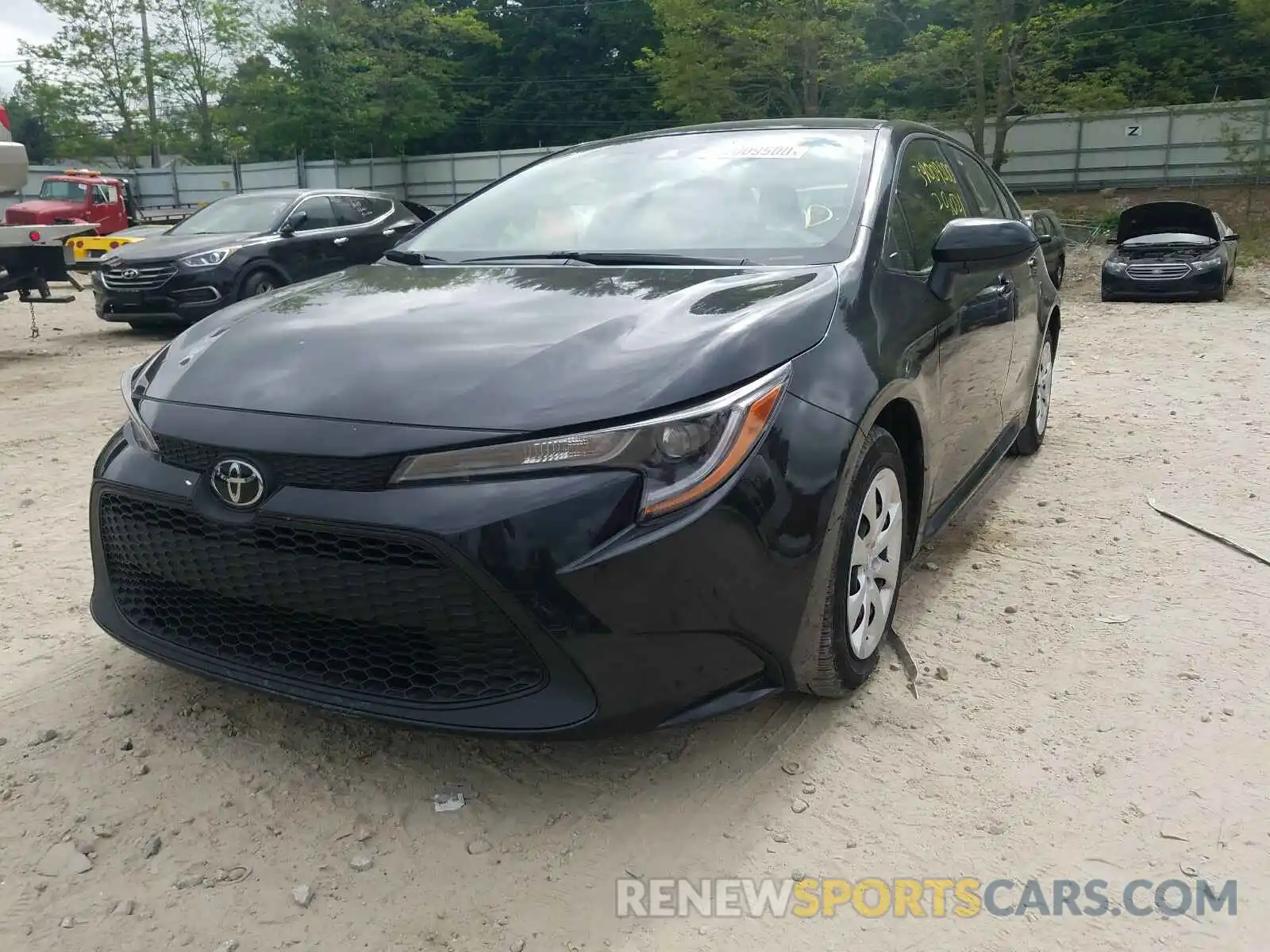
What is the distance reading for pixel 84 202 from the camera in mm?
19109

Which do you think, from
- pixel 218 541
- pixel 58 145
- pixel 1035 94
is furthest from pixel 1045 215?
pixel 58 145

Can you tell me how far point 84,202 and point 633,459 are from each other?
20.7m

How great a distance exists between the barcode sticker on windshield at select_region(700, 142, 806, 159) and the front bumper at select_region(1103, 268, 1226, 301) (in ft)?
35.3

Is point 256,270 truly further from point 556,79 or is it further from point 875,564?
point 556,79

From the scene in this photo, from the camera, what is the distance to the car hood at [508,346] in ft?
6.66

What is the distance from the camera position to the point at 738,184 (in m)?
3.12

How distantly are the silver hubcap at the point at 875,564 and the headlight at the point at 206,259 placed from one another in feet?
26.7

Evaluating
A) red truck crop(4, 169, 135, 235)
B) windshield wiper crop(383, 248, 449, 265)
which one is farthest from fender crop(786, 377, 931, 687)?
red truck crop(4, 169, 135, 235)

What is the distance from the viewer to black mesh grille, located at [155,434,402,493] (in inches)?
77.5

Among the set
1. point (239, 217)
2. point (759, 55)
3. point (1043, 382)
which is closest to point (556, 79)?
point (759, 55)

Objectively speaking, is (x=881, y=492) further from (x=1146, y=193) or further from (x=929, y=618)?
(x=1146, y=193)

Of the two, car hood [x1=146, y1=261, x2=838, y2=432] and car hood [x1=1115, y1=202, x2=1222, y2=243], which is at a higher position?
car hood [x1=1115, y1=202, x2=1222, y2=243]

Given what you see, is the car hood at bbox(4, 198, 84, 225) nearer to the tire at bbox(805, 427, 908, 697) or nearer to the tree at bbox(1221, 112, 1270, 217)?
the tire at bbox(805, 427, 908, 697)

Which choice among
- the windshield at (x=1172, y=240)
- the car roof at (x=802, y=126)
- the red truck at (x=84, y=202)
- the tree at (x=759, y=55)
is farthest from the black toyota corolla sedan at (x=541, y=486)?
the tree at (x=759, y=55)
